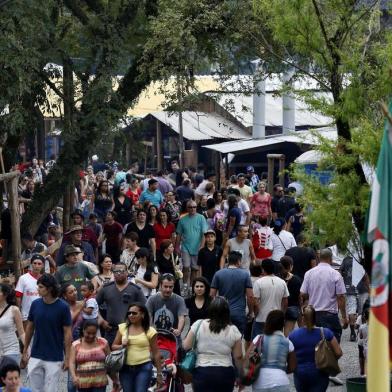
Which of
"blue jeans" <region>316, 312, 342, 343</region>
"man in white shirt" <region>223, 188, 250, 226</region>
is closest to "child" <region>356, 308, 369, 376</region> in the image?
"blue jeans" <region>316, 312, 342, 343</region>

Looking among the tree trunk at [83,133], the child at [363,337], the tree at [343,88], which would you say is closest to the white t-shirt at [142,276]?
the child at [363,337]

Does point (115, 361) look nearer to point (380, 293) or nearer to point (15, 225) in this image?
point (380, 293)

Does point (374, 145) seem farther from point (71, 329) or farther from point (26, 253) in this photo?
point (26, 253)

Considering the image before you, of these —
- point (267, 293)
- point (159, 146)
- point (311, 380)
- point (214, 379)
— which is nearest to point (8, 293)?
point (214, 379)

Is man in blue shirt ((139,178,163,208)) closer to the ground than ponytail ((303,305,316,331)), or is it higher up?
higher up

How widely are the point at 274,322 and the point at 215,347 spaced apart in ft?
1.94

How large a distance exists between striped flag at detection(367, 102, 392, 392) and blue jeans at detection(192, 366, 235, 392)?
4.74m

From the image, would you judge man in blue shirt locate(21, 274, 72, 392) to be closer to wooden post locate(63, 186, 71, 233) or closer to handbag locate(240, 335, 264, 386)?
handbag locate(240, 335, 264, 386)

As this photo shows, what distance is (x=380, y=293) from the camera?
7.13m

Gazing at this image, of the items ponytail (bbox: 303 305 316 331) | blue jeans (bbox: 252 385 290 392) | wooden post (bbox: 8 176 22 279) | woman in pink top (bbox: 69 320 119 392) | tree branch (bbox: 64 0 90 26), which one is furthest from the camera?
tree branch (bbox: 64 0 90 26)

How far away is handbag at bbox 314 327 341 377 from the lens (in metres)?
12.5

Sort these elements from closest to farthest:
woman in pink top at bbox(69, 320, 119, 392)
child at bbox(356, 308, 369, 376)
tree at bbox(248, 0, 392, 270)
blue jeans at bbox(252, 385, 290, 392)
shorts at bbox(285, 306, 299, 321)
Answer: blue jeans at bbox(252, 385, 290, 392) < woman in pink top at bbox(69, 320, 119, 392) < tree at bbox(248, 0, 392, 270) < child at bbox(356, 308, 369, 376) < shorts at bbox(285, 306, 299, 321)

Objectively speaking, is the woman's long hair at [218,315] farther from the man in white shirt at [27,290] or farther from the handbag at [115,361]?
the man in white shirt at [27,290]

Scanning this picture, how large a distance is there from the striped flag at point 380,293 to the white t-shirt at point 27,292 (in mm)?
8740
